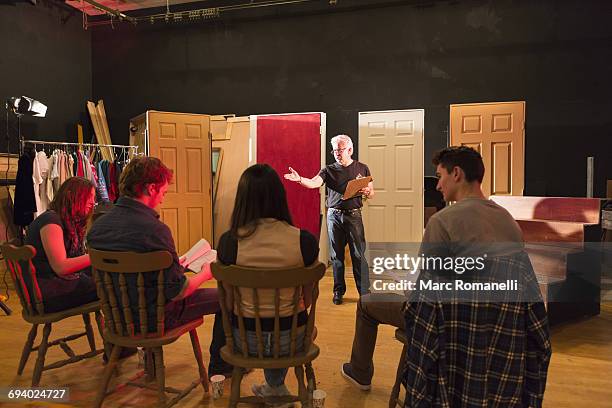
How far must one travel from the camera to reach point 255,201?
7.11 ft

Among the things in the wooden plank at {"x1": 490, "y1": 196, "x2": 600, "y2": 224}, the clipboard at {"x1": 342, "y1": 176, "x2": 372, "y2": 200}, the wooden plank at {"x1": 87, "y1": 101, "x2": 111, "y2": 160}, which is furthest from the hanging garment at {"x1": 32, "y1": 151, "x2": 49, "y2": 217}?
the wooden plank at {"x1": 490, "y1": 196, "x2": 600, "y2": 224}

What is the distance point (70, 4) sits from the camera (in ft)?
24.1

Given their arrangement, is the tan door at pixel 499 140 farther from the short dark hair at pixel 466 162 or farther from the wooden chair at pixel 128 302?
the wooden chair at pixel 128 302

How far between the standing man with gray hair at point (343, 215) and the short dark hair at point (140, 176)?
214 cm

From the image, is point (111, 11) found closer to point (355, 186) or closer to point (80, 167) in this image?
point (80, 167)

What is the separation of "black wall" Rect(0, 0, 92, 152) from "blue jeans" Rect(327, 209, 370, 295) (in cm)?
431

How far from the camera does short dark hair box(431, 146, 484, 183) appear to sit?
6.66 feet

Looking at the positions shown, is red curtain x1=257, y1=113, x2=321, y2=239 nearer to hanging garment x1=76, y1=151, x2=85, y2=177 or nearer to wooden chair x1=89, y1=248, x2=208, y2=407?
hanging garment x1=76, y1=151, x2=85, y2=177

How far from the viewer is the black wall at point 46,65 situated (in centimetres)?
638

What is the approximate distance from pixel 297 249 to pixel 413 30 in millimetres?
5198

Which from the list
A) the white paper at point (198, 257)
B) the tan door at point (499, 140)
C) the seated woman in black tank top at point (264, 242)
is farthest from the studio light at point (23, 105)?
the tan door at point (499, 140)

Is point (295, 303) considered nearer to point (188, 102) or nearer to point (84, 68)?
point (188, 102)

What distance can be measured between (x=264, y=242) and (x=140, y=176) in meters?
0.80

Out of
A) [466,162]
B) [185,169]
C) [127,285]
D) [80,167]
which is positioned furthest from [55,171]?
[466,162]
